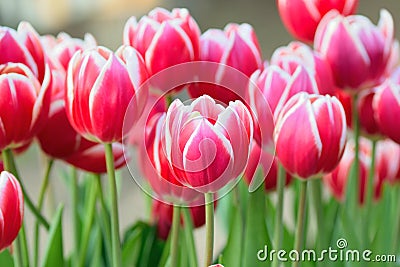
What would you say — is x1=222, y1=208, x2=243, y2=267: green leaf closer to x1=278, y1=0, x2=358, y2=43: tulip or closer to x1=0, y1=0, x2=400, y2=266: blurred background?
x1=278, y1=0, x2=358, y2=43: tulip

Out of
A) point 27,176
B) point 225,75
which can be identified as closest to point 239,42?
point 225,75

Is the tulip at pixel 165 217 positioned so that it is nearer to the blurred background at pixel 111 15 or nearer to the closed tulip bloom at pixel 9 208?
the closed tulip bloom at pixel 9 208

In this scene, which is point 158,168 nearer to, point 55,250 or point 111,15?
point 55,250

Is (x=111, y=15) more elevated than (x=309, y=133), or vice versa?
(x=111, y=15)

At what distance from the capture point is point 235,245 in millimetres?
281

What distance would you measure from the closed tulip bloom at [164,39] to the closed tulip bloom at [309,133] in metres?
0.04

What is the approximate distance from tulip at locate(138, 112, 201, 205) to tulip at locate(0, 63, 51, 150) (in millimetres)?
39

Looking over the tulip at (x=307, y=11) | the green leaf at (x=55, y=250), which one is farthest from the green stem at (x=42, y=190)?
the tulip at (x=307, y=11)

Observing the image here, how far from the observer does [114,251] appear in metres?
0.24

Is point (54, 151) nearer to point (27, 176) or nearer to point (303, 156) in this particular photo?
point (303, 156)

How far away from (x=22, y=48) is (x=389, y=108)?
0.45ft

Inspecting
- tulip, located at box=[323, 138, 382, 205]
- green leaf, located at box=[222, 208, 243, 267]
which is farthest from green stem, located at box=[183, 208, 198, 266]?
tulip, located at box=[323, 138, 382, 205]

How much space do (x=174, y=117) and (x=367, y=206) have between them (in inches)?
5.7
